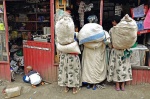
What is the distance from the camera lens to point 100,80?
5320 mm

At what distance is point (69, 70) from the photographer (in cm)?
515

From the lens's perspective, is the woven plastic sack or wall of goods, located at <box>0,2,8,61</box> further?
wall of goods, located at <box>0,2,8,61</box>

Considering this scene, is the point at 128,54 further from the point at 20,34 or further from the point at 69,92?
the point at 20,34

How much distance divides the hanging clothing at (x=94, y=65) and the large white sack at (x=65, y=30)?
24.1 inches

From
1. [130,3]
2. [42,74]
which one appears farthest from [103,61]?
[130,3]

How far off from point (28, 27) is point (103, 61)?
4.03m

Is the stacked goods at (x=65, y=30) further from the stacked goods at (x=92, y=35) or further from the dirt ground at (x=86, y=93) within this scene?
the dirt ground at (x=86, y=93)

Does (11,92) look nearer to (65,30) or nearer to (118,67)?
(65,30)

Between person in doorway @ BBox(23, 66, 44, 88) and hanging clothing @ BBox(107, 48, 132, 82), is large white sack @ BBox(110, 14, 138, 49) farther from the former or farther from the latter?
person in doorway @ BBox(23, 66, 44, 88)

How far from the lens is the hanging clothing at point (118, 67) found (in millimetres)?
5137

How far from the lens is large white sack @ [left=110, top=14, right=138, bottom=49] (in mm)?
4707

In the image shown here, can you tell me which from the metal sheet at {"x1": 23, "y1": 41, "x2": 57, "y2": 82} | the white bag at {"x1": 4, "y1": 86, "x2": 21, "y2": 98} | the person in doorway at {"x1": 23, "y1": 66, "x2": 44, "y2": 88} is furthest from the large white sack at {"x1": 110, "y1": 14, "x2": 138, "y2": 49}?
the white bag at {"x1": 4, "y1": 86, "x2": 21, "y2": 98}

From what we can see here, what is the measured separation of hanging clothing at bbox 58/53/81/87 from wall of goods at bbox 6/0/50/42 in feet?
9.64

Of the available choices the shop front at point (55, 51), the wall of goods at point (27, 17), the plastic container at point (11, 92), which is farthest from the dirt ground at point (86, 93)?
the wall of goods at point (27, 17)
